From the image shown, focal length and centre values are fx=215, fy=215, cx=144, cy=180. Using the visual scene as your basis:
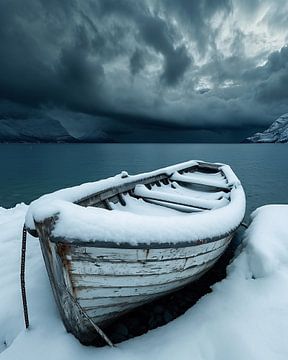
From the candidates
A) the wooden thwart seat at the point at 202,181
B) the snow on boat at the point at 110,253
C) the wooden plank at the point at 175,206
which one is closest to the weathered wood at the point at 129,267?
the snow on boat at the point at 110,253

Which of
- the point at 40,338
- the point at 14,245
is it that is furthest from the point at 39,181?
the point at 40,338

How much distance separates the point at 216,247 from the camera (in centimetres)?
361

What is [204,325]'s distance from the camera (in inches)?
121

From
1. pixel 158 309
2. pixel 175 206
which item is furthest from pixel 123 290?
pixel 175 206

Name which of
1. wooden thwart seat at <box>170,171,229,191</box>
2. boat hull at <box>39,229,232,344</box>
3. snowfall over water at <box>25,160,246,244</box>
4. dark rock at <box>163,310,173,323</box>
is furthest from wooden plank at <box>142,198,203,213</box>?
dark rock at <box>163,310,173,323</box>

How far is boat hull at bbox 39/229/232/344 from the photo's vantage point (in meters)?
2.43

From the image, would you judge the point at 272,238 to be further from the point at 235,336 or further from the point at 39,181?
the point at 39,181

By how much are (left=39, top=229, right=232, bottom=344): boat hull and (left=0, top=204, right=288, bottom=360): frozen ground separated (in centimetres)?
37

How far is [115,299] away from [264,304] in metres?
2.21

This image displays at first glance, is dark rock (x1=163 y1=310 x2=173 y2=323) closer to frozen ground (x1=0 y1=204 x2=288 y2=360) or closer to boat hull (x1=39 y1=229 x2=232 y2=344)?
frozen ground (x1=0 y1=204 x2=288 y2=360)

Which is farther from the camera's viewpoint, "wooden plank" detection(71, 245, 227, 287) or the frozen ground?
the frozen ground

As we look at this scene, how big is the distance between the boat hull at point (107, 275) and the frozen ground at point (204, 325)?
→ 372 millimetres

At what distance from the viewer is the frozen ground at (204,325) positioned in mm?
2703

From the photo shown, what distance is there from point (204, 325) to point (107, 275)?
166cm
